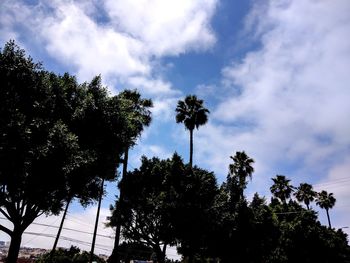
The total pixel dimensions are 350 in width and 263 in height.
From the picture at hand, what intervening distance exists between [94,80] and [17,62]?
514 centimetres

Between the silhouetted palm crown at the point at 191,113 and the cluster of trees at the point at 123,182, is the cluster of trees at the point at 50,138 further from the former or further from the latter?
the silhouetted palm crown at the point at 191,113

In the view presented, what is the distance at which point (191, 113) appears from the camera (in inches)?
1730

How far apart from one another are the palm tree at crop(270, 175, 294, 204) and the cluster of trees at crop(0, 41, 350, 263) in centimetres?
19

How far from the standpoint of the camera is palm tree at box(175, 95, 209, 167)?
143ft

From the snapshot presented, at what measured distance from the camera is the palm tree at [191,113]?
1715 inches

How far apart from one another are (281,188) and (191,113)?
30290mm

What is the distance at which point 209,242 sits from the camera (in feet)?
119

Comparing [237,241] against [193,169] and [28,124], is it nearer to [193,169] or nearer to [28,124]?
[193,169]

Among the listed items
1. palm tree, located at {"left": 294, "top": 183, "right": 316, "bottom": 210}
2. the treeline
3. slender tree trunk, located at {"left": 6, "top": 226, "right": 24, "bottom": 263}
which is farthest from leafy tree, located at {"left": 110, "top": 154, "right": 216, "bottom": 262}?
palm tree, located at {"left": 294, "top": 183, "right": 316, "bottom": 210}

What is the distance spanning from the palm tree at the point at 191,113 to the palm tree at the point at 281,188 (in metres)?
28.4

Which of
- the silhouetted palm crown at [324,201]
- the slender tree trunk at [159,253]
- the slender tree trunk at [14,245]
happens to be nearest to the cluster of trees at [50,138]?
the slender tree trunk at [14,245]

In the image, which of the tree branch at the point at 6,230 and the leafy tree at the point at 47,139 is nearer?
the leafy tree at the point at 47,139

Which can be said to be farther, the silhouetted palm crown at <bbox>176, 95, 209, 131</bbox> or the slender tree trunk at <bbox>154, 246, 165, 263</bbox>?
the silhouetted palm crown at <bbox>176, 95, 209, 131</bbox>

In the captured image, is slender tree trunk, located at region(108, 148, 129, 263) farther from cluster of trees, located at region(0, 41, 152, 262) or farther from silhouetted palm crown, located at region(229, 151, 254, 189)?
silhouetted palm crown, located at region(229, 151, 254, 189)
